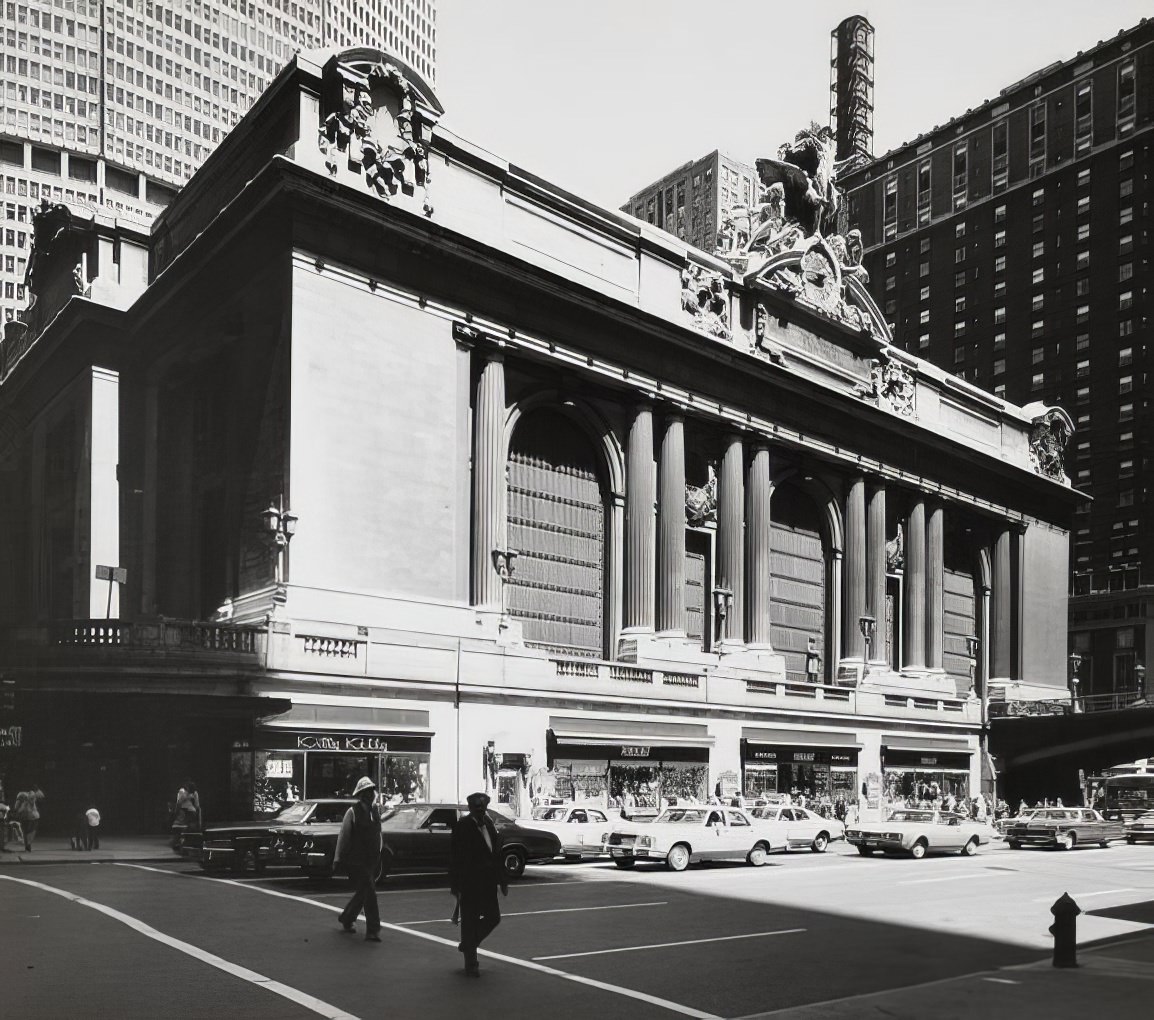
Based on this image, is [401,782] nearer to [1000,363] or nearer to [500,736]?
[500,736]

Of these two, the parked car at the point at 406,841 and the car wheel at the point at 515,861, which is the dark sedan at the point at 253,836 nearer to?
the parked car at the point at 406,841

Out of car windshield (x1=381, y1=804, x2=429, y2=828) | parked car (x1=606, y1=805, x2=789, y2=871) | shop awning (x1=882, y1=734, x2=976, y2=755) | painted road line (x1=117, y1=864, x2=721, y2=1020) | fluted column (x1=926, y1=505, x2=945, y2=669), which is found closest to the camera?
painted road line (x1=117, y1=864, x2=721, y2=1020)

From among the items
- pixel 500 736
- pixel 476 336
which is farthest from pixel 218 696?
pixel 476 336

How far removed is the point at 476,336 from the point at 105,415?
14.7 m

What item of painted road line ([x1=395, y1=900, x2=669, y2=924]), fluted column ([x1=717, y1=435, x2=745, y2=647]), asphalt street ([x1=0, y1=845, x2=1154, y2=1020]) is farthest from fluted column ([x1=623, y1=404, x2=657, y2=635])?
painted road line ([x1=395, y1=900, x2=669, y2=924])

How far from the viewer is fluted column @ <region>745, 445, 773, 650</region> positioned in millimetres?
56844

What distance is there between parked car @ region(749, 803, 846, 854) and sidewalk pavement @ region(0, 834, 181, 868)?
14.9 m

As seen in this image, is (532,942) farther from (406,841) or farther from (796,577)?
(796,577)

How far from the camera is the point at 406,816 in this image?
2531cm

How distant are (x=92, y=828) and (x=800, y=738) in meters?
29.1

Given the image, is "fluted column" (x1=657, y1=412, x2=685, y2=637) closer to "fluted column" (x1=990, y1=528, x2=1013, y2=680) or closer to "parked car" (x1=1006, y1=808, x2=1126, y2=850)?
"parked car" (x1=1006, y1=808, x2=1126, y2=850)

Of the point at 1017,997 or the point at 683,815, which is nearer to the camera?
the point at 1017,997

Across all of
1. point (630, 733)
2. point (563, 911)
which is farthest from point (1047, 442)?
point (563, 911)

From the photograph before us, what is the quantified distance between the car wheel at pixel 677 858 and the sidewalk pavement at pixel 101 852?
1114 centimetres
